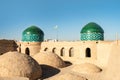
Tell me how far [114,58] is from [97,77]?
3305 mm

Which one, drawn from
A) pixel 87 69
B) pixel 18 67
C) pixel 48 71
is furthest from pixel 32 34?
pixel 18 67

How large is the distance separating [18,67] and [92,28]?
1018 centimetres

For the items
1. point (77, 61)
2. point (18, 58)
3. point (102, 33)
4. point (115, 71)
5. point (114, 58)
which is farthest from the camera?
point (102, 33)

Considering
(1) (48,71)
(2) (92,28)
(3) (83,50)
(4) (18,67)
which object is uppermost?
(2) (92,28)

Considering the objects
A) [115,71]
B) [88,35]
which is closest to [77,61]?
[88,35]

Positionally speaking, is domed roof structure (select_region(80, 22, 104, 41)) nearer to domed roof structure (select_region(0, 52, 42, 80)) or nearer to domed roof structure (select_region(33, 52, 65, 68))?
domed roof structure (select_region(33, 52, 65, 68))

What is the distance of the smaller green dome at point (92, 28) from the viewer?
23031 mm

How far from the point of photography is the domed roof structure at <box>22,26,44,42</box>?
26875mm

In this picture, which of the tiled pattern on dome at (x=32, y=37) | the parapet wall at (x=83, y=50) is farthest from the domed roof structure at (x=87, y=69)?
the tiled pattern on dome at (x=32, y=37)

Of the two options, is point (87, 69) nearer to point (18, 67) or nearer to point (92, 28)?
point (18, 67)

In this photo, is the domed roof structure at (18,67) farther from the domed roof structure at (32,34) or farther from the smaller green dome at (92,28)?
the domed roof structure at (32,34)

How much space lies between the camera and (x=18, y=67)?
50.6 feet

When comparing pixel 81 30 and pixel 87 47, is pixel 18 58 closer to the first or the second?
pixel 87 47

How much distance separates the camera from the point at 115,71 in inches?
512
